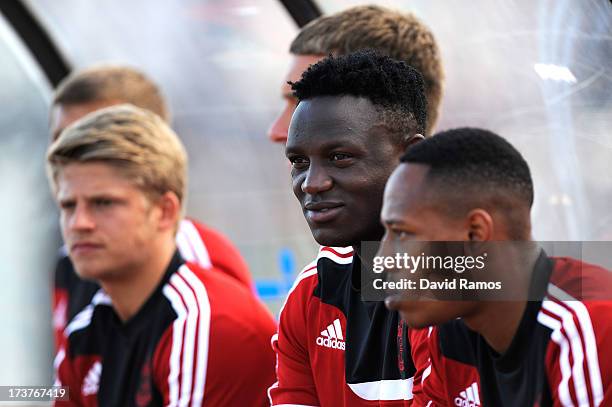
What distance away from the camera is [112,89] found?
17.4 feet

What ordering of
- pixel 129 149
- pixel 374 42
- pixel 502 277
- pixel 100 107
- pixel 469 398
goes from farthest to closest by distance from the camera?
pixel 100 107, pixel 129 149, pixel 374 42, pixel 469 398, pixel 502 277

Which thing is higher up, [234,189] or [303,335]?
[303,335]

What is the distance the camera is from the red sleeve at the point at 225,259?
4.77 metres

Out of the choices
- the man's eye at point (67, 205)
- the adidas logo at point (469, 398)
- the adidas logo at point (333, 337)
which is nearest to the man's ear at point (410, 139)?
the adidas logo at point (333, 337)

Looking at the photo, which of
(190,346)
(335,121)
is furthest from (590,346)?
(190,346)

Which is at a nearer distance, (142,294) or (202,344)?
(202,344)

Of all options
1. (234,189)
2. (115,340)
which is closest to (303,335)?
(115,340)

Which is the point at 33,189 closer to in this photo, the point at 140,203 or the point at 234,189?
the point at 234,189

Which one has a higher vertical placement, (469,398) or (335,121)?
(335,121)

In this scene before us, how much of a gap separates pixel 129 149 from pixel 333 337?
4.97 feet

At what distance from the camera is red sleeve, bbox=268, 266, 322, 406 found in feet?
11.0

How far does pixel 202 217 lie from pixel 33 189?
1181mm

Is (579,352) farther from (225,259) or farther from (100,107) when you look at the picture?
(100,107)

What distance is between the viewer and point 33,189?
289 inches
